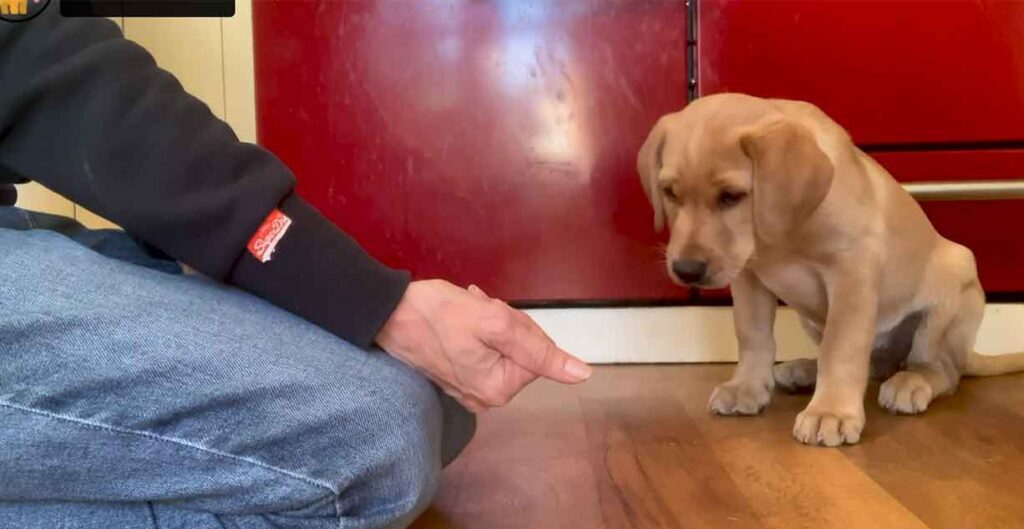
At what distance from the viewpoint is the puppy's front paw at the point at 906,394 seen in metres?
1.59

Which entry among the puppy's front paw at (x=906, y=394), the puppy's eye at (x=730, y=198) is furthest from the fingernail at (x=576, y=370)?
the puppy's front paw at (x=906, y=394)

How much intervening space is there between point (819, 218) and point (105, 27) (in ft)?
3.56

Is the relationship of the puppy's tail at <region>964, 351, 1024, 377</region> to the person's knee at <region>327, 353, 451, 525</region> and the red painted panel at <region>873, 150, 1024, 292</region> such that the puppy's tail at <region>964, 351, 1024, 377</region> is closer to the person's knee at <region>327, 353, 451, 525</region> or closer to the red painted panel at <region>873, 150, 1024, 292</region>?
the red painted panel at <region>873, 150, 1024, 292</region>

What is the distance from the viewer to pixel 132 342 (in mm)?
714

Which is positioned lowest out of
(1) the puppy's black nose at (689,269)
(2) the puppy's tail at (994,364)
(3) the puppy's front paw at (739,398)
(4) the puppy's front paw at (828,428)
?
(2) the puppy's tail at (994,364)

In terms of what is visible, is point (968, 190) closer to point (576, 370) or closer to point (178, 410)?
point (576, 370)

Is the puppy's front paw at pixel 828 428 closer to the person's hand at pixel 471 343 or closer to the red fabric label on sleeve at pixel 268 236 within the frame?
the person's hand at pixel 471 343

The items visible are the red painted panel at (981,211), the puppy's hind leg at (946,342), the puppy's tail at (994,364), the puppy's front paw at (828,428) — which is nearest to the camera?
the puppy's front paw at (828,428)

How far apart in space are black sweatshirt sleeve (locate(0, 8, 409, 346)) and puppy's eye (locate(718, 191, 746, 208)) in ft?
2.74

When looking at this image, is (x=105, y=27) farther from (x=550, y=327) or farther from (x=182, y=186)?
(x=550, y=327)

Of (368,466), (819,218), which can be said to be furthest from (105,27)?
(819,218)

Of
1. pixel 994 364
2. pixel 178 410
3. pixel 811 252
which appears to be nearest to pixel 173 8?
pixel 811 252

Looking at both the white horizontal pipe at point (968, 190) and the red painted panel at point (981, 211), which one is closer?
the white horizontal pipe at point (968, 190)

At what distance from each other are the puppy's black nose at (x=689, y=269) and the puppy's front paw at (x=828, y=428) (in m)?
0.27
